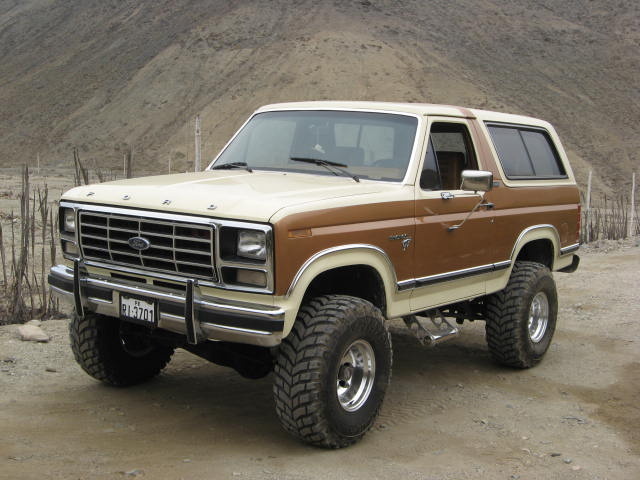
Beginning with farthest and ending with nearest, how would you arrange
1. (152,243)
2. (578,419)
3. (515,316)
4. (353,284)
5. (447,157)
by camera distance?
(515,316) → (447,157) → (578,419) → (353,284) → (152,243)

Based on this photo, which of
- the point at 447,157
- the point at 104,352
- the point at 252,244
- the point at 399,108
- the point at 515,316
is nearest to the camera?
the point at 252,244

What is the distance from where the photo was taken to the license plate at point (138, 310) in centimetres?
507

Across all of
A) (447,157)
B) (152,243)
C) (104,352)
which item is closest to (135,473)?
(152,243)

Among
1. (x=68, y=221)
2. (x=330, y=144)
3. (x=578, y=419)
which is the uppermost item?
(x=330, y=144)

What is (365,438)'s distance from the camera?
5.45 m

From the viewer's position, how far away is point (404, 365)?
737 centimetres

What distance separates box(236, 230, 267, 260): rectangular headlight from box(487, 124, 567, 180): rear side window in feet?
9.82

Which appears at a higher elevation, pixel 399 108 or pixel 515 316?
pixel 399 108

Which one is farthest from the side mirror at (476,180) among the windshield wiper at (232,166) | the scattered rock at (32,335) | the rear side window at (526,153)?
the scattered rock at (32,335)

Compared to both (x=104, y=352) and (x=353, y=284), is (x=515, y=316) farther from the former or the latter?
(x=104, y=352)

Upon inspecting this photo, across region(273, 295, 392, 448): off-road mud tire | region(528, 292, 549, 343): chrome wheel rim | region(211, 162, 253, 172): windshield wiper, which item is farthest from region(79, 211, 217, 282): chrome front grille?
region(528, 292, 549, 343): chrome wheel rim

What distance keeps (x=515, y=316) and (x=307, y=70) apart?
1395 inches

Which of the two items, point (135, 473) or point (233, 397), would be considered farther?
point (233, 397)

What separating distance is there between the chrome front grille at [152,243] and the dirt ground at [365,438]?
1115 millimetres
